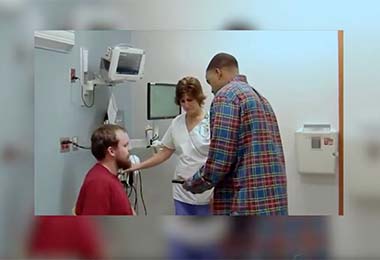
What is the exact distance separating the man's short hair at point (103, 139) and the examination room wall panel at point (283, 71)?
91 mm

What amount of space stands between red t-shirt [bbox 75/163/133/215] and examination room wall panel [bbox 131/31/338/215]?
0.12 meters

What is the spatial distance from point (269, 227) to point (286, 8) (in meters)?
0.83

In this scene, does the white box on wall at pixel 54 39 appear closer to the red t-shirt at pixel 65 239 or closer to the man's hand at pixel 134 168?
the man's hand at pixel 134 168

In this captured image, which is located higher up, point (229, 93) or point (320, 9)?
point (320, 9)

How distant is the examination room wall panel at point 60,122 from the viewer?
5.33 ft

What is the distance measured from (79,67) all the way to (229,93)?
601mm

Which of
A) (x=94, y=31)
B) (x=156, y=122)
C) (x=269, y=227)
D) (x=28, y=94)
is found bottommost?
(x=269, y=227)

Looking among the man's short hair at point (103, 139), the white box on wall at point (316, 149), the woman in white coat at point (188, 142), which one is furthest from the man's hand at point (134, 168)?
the white box on wall at point (316, 149)

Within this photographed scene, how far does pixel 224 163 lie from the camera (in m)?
1.56

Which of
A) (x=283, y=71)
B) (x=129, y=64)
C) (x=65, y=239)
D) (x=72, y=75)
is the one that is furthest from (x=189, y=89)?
(x=65, y=239)

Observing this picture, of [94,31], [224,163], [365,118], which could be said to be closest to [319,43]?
[365,118]

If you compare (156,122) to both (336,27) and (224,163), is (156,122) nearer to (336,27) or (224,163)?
(224,163)

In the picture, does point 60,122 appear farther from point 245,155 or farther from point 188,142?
point 245,155

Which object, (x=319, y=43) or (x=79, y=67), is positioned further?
(x=79, y=67)
